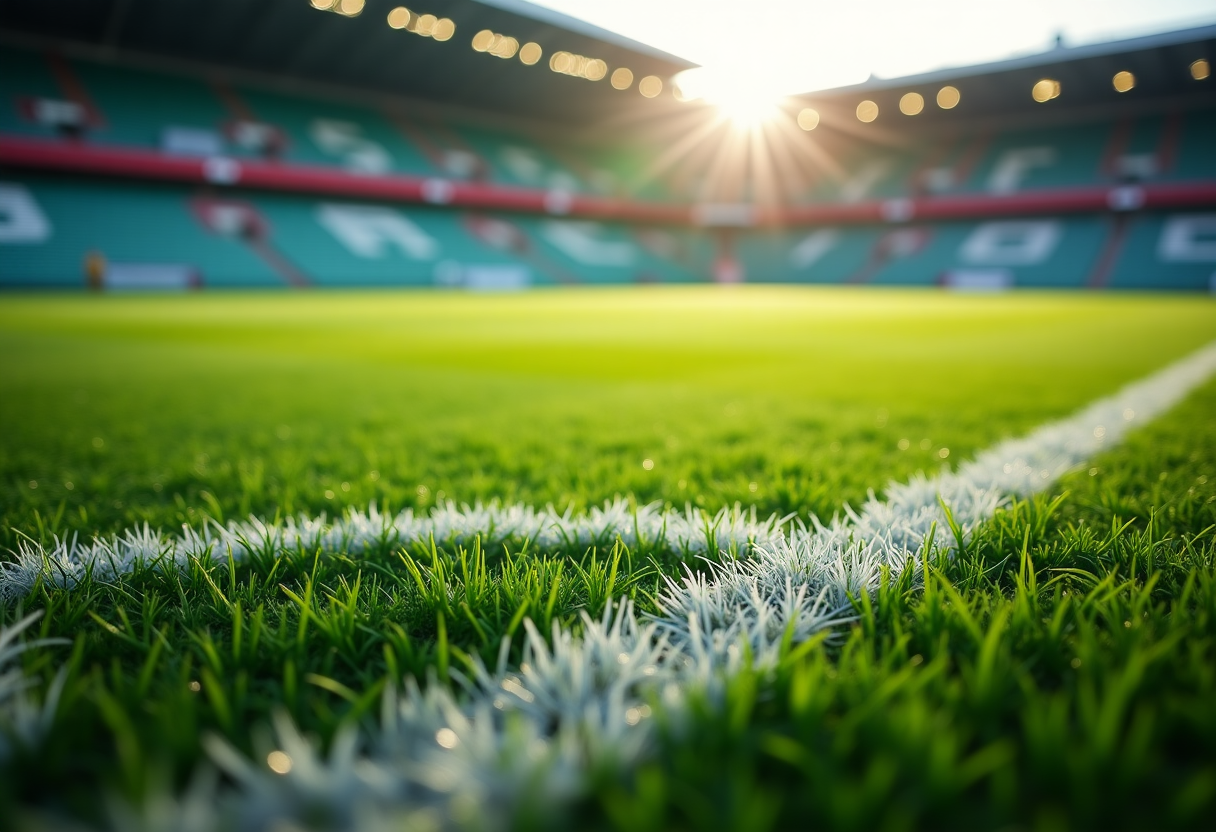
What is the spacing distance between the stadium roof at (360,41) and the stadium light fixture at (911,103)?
32.2 feet

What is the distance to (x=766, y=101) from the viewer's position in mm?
34031

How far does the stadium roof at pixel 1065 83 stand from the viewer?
23031mm

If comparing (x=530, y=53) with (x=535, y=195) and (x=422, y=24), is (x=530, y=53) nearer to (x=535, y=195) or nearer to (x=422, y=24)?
(x=422, y=24)

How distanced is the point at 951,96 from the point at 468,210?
817 inches

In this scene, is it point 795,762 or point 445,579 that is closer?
point 795,762

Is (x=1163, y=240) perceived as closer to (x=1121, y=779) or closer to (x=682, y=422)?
(x=682, y=422)

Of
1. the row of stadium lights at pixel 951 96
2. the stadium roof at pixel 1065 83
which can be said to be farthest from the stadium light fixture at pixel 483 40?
the row of stadium lights at pixel 951 96

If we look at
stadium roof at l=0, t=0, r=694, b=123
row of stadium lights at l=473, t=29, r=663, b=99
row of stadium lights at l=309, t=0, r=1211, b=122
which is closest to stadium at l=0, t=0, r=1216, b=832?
row of stadium lights at l=309, t=0, r=1211, b=122

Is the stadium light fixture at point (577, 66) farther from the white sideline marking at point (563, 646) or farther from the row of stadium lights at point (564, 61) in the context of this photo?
the white sideline marking at point (563, 646)

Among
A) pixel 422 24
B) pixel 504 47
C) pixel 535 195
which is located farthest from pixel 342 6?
pixel 535 195

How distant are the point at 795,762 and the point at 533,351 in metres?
5.93

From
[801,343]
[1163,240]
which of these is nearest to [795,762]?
[801,343]

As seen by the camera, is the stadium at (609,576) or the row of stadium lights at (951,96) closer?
the stadium at (609,576)

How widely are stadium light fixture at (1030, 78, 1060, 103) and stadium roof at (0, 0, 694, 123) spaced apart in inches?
540
